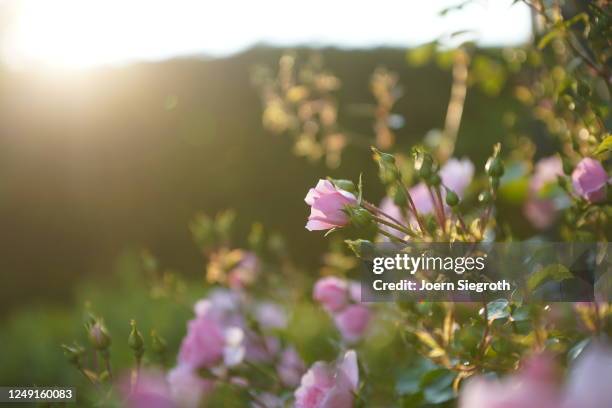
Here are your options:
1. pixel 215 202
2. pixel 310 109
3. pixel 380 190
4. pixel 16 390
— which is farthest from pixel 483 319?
pixel 215 202

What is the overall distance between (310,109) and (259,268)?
0.57 metres

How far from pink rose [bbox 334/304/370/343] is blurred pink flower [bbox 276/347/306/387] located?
15cm

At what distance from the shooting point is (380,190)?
4992mm

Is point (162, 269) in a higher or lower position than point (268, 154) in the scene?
lower

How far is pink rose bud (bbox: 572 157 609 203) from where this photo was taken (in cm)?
75

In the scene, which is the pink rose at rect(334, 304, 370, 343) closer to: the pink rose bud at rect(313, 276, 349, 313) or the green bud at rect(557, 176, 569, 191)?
the pink rose bud at rect(313, 276, 349, 313)

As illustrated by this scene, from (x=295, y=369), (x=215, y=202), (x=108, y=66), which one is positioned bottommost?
(x=295, y=369)

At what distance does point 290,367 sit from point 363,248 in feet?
1.73

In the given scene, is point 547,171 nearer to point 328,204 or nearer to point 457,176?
point 457,176

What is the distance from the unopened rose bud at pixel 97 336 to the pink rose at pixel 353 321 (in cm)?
37

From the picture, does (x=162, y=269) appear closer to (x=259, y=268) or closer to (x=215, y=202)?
(x=215, y=202)

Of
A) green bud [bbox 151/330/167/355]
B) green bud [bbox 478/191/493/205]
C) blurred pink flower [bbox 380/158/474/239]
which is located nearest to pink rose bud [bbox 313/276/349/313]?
blurred pink flower [bbox 380/158/474/239]

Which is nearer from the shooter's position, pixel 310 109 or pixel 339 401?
pixel 339 401

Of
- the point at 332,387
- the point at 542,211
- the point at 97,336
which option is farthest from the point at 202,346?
the point at 542,211
